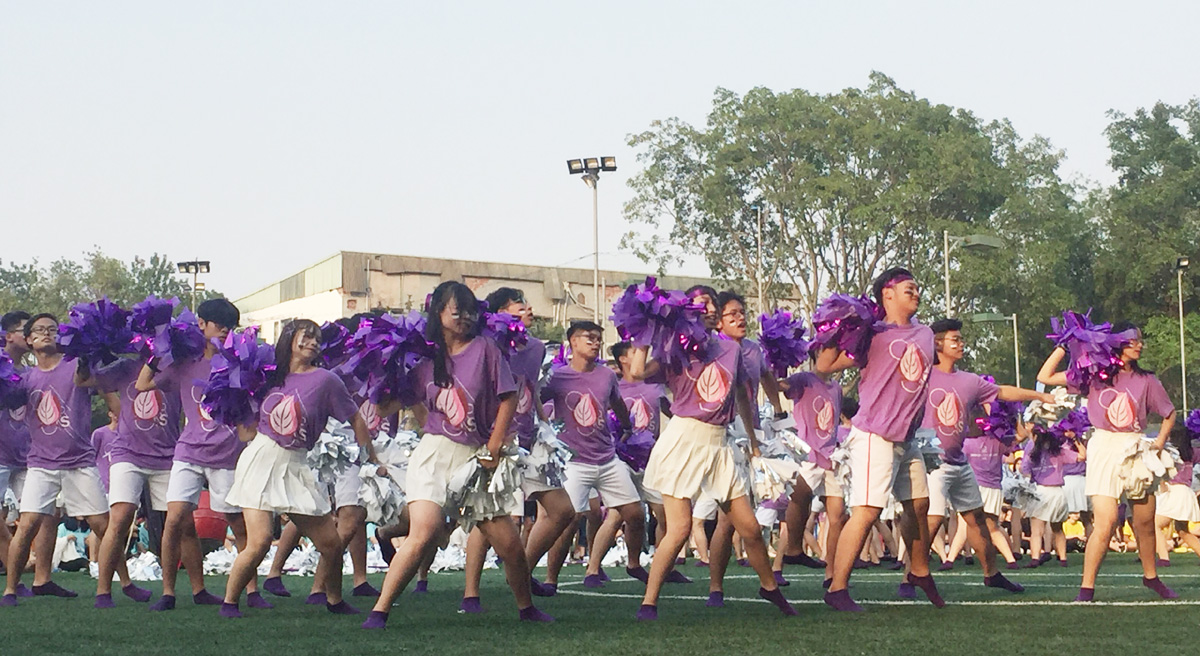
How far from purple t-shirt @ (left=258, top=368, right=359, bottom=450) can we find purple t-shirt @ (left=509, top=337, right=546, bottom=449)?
1020mm

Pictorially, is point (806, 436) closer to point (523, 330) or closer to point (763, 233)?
point (523, 330)

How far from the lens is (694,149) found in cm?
4203

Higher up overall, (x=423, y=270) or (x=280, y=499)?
(x=423, y=270)

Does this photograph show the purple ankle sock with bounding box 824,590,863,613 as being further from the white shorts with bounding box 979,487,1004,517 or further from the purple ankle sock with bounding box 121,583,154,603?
the white shorts with bounding box 979,487,1004,517

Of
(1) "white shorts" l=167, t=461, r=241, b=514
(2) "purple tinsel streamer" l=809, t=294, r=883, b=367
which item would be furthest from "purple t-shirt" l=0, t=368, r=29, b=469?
(2) "purple tinsel streamer" l=809, t=294, r=883, b=367

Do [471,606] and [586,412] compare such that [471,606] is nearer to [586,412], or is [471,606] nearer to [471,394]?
[471,394]

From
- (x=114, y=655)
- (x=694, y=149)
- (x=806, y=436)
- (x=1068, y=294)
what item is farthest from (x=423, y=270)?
(x=114, y=655)

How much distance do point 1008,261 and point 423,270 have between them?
2648 centimetres

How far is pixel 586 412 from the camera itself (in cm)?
1145

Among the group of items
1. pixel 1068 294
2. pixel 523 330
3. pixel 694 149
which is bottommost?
pixel 523 330

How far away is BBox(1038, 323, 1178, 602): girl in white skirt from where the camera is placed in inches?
362

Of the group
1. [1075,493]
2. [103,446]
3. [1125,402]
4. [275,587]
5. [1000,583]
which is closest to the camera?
[1125,402]

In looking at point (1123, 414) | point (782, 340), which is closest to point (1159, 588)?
point (1123, 414)

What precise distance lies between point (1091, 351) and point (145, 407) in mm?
5767
